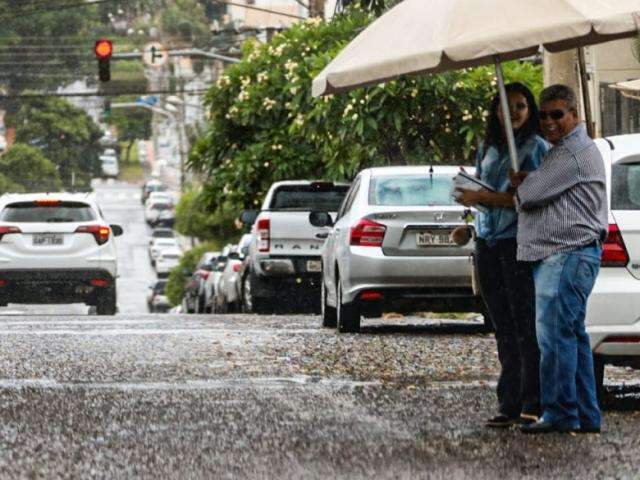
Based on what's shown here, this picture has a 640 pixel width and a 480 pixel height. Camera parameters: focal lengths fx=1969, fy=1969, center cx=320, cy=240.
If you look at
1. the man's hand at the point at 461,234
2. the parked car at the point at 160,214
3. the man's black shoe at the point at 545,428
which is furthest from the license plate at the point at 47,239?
the parked car at the point at 160,214

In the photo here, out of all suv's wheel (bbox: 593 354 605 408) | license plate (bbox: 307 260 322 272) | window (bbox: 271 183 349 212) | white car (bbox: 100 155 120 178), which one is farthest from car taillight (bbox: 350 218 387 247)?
white car (bbox: 100 155 120 178)

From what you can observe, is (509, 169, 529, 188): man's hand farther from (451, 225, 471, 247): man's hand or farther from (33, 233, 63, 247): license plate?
(33, 233, 63, 247): license plate

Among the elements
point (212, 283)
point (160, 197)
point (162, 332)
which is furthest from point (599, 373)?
point (160, 197)

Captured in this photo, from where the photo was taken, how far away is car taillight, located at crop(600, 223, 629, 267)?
34.2 ft

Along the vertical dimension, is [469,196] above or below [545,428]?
above

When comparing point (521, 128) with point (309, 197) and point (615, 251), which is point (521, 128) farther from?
point (309, 197)

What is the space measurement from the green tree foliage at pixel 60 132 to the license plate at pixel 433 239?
3231 inches

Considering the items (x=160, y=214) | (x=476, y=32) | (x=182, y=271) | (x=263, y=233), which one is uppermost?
(x=476, y=32)

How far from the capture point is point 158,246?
112375 mm

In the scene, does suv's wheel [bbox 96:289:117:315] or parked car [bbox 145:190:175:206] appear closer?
suv's wheel [bbox 96:289:117:315]

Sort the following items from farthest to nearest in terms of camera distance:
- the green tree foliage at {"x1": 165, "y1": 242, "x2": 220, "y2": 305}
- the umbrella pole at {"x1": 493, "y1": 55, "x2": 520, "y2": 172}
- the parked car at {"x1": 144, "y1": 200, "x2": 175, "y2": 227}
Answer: the parked car at {"x1": 144, "y1": 200, "x2": 175, "y2": 227} < the green tree foliage at {"x1": 165, "y1": 242, "x2": 220, "y2": 305} < the umbrella pole at {"x1": 493, "y1": 55, "x2": 520, "y2": 172}

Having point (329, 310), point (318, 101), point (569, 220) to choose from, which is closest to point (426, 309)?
point (329, 310)

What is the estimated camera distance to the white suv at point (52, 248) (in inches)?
984

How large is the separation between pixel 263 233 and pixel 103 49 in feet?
48.1
